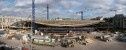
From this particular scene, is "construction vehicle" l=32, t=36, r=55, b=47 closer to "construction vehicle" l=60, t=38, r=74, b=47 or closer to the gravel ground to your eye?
the gravel ground

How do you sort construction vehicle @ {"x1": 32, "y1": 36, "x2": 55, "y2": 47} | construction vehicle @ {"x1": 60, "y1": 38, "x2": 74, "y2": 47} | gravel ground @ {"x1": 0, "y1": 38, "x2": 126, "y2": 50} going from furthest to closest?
construction vehicle @ {"x1": 32, "y1": 36, "x2": 55, "y2": 47} → construction vehicle @ {"x1": 60, "y1": 38, "x2": 74, "y2": 47} → gravel ground @ {"x1": 0, "y1": 38, "x2": 126, "y2": 50}

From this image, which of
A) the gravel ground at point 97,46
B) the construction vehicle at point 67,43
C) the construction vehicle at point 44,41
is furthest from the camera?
the construction vehicle at point 44,41

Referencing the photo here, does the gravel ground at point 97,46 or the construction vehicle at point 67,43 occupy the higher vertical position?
the construction vehicle at point 67,43

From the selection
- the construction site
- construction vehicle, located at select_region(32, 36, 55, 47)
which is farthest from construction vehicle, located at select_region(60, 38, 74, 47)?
construction vehicle, located at select_region(32, 36, 55, 47)

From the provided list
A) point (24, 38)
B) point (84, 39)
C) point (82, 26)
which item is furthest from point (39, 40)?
point (82, 26)

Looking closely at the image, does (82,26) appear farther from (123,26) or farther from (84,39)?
(84,39)

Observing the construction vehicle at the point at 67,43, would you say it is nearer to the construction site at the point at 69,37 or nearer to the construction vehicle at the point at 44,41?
the construction site at the point at 69,37

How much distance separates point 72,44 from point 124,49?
12032mm

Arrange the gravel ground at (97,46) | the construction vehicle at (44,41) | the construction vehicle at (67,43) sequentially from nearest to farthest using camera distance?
the gravel ground at (97,46) → the construction vehicle at (67,43) → the construction vehicle at (44,41)

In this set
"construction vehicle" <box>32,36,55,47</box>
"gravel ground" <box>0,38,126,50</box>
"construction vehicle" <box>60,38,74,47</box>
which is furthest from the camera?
"construction vehicle" <box>32,36,55,47</box>

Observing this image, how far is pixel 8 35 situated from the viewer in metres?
75.7

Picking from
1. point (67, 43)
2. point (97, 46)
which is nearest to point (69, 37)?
point (67, 43)

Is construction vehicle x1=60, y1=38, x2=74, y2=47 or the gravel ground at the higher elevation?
construction vehicle x1=60, y1=38, x2=74, y2=47

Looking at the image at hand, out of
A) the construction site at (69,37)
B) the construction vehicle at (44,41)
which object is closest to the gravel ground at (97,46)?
the construction site at (69,37)
